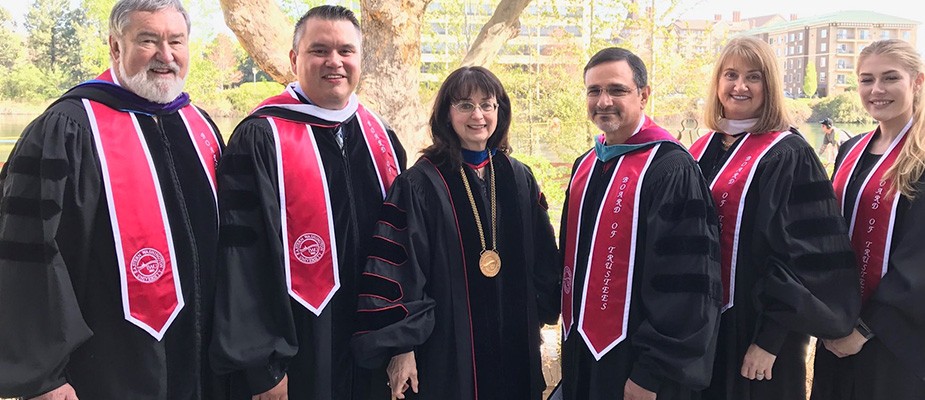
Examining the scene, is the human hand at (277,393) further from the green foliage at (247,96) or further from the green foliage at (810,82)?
the green foliage at (810,82)

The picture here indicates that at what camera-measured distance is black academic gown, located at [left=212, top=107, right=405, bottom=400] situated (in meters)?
2.32

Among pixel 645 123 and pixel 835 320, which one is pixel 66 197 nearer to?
pixel 645 123

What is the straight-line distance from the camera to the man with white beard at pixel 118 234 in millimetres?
2051

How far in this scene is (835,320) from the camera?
242cm

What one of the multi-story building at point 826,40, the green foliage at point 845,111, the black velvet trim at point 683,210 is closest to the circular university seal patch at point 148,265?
the black velvet trim at point 683,210

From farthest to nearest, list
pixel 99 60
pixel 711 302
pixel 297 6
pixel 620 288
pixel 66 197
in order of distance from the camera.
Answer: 1. pixel 99 60
2. pixel 297 6
3. pixel 620 288
4. pixel 711 302
5. pixel 66 197

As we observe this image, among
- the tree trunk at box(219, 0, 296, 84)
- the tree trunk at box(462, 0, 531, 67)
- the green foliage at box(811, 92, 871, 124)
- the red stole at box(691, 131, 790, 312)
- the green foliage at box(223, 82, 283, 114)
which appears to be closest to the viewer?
the red stole at box(691, 131, 790, 312)

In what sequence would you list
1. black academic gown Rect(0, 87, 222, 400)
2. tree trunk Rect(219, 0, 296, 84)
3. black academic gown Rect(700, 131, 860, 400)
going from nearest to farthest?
black academic gown Rect(0, 87, 222, 400) < black academic gown Rect(700, 131, 860, 400) < tree trunk Rect(219, 0, 296, 84)

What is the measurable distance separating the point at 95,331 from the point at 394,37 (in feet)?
11.8

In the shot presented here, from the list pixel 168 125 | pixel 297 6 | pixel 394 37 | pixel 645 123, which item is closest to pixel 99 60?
pixel 297 6

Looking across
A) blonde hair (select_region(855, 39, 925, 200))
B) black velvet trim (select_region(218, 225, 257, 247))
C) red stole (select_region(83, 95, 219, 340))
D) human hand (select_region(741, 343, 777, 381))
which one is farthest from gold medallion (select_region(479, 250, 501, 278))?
blonde hair (select_region(855, 39, 925, 200))

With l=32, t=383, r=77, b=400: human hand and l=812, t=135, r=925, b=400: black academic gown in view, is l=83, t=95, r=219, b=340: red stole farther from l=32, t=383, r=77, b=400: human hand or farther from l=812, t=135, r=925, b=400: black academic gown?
l=812, t=135, r=925, b=400: black academic gown

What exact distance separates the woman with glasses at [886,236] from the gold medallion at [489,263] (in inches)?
52.6

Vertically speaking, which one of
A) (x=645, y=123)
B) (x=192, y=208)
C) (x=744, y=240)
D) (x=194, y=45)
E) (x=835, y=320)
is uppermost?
(x=194, y=45)
